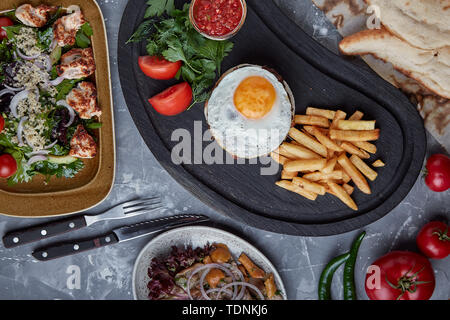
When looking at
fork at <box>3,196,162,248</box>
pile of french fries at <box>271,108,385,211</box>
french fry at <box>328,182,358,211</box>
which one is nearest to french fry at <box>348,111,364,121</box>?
pile of french fries at <box>271,108,385,211</box>

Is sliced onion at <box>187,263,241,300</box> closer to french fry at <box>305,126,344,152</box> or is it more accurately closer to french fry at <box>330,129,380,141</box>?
french fry at <box>305,126,344,152</box>

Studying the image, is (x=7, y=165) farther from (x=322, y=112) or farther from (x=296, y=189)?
(x=322, y=112)

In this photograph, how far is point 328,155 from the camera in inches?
116

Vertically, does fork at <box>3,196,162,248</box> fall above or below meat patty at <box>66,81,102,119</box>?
below

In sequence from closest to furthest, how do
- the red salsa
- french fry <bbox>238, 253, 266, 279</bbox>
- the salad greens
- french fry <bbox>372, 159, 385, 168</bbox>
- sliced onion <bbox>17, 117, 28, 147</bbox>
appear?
the red salsa
the salad greens
french fry <bbox>372, 159, 385, 168</bbox>
sliced onion <bbox>17, 117, 28, 147</bbox>
french fry <bbox>238, 253, 266, 279</bbox>

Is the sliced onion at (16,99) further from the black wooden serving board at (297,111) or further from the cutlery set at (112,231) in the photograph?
the cutlery set at (112,231)

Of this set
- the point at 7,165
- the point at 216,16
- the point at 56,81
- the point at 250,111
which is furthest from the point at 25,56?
the point at 250,111

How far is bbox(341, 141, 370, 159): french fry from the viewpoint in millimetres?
2910

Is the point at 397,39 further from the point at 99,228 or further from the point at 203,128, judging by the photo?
the point at 99,228

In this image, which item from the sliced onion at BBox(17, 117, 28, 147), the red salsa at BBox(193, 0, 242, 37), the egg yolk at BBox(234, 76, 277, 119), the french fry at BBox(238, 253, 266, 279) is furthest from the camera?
the french fry at BBox(238, 253, 266, 279)

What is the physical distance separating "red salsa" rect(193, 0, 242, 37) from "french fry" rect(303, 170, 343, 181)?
130 centimetres

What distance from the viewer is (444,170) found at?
302 cm

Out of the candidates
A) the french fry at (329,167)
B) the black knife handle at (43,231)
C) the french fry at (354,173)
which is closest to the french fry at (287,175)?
the french fry at (329,167)

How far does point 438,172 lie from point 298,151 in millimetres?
1208
